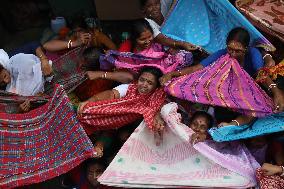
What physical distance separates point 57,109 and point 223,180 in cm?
114

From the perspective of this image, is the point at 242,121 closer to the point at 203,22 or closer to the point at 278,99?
the point at 278,99

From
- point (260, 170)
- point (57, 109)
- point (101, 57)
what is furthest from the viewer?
point (101, 57)

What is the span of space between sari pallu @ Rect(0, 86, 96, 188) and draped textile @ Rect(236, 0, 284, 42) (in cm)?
146

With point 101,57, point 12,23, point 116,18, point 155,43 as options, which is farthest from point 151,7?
point 12,23

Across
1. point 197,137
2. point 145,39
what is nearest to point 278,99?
point 197,137

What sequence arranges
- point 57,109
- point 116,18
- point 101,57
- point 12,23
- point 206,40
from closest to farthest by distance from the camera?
point 57,109, point 101,57, point 206,40, point 116,18, point 12,23

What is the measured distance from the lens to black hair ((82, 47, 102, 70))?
327cm

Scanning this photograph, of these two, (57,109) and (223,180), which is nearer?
(223,180)

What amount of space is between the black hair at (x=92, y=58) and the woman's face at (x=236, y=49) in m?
0.95

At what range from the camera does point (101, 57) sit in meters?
3.25

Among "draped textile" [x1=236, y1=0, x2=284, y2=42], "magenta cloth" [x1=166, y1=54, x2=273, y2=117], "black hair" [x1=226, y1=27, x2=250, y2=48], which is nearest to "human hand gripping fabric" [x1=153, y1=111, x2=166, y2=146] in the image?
"magenta cloth" [x1=166, y1=54, x2=273, y2=117]

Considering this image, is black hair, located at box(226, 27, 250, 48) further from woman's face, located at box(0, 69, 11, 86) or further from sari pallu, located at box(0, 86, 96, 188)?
woman's face, located at box(0, 69, 11, 86)

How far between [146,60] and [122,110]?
0.44 metres

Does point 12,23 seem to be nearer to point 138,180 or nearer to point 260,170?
point 138,180
